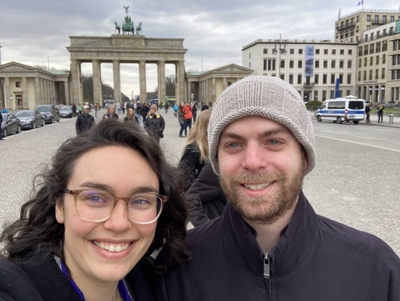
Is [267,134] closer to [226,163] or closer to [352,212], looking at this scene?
[226,163]

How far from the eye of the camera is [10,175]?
9875 millimetres

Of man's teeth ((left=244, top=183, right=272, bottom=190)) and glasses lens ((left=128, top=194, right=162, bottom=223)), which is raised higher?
man's teeth ((left=244, top=183, right=272, bottom=190))

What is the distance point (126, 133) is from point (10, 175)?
9494 mm

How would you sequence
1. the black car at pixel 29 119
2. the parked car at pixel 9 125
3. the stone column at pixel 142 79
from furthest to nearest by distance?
the stone column at pixel 142 79
the black car at pixel 29 119
the parked car at pixel 9 125

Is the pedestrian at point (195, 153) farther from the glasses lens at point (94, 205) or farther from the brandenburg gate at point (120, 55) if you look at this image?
the brandenburg gate at point (120, 55)

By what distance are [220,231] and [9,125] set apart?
2280 cm

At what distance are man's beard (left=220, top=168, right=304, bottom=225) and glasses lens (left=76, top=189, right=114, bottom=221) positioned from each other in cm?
49

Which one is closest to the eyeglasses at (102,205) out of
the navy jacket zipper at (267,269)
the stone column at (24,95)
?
the navy jacket zipper at (267,269)

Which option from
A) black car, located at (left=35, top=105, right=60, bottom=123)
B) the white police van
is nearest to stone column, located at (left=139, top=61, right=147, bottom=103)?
black car, located at (left=35, top=105, right=60, bottom=123)

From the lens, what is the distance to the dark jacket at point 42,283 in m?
1.15

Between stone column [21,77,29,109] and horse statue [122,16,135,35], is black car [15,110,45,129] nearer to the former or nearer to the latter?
stone column [21,77,29,109]

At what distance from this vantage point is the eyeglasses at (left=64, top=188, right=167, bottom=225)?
1455 mm

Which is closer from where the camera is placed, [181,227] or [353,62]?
[181,227]


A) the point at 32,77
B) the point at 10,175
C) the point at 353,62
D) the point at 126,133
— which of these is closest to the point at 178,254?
the point at 126,133
